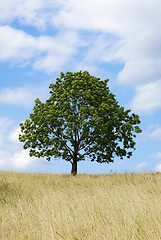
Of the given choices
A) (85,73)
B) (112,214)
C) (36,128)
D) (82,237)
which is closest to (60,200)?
(112,214)

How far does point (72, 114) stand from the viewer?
23.7 m

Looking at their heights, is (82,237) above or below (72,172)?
below

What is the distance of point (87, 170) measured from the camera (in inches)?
941

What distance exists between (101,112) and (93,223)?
15.7 m

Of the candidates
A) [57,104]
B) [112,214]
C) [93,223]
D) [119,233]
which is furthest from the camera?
[57,104]

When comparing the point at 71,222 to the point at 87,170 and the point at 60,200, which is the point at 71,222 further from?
Answer: the point at 87,170

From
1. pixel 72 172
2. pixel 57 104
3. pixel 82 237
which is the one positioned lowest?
pixel 82 237

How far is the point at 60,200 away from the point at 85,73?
52.5 feet

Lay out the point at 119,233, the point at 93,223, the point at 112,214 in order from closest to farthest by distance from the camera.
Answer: the point at 119,233 < the point at 93,223 < the point at 112,214

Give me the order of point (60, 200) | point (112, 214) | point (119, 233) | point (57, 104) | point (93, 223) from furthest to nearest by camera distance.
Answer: point (57, 104)
point (60, 200)
point (112, 214)
point (93, 223)
point (119, 233)

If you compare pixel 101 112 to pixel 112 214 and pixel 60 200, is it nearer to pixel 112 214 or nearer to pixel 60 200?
pixel 60 200

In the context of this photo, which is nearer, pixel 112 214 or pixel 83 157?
pixel 112 214

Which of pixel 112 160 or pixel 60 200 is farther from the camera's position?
pixel 112 160

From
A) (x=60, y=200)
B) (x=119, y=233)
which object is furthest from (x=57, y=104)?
(x=119, y=233)
